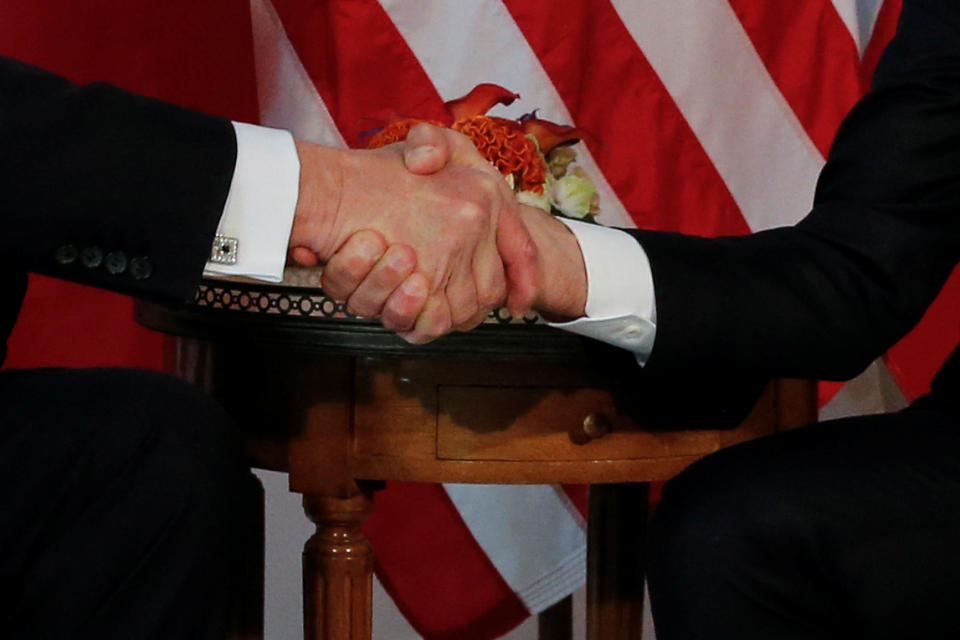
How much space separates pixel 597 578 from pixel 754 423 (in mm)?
323

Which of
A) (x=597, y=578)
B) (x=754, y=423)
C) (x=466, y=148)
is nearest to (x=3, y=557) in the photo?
(x=466, y=148)

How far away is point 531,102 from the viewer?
62.1 inches

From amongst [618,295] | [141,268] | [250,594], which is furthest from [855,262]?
[250,594]

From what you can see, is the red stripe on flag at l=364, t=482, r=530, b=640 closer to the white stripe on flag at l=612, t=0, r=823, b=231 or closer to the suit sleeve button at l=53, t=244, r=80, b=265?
the white stripe on flag at l=612, t=0, r=823, b=231

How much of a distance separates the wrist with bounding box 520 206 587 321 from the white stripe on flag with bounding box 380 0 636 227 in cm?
67

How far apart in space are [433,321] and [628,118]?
2.70 ft

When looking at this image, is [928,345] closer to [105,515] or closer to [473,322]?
[473,322]

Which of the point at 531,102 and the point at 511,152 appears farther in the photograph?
the point at 531,102

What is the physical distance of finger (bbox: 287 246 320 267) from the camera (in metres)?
0.82

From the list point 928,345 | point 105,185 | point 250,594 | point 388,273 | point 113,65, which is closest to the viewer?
point 105,185

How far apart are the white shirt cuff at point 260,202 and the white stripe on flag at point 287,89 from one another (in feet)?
2.52

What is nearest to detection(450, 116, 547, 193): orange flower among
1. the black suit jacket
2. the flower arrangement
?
the flower arrangement

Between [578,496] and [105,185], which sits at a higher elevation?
[105,185]

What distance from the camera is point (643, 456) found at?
984mm
